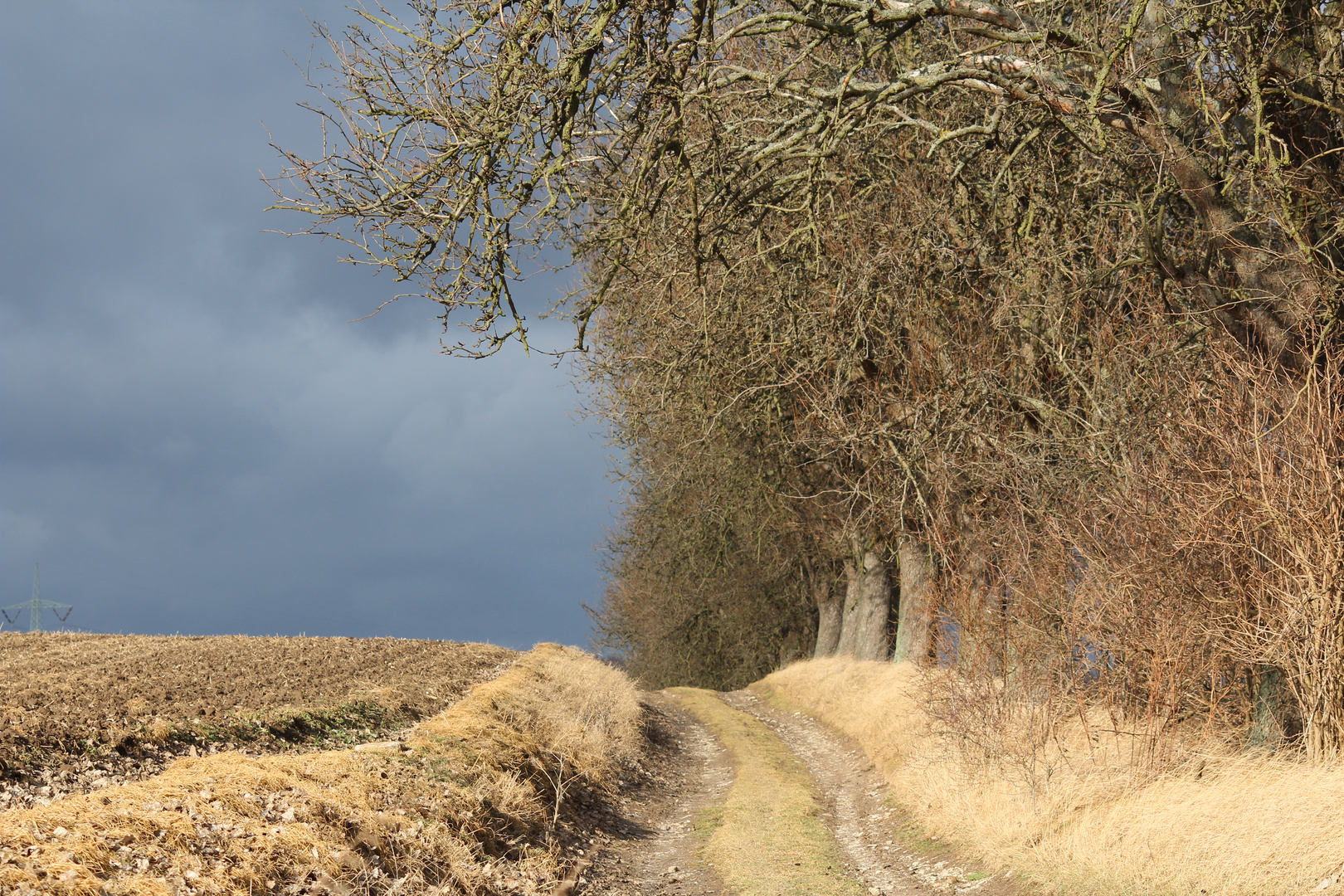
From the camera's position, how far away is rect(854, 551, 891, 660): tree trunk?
21.5m

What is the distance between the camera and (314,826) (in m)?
6.92

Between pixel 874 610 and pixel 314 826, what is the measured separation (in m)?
16.5

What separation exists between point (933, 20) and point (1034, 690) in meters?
10.5

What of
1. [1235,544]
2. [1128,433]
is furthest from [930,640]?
[1235,544]

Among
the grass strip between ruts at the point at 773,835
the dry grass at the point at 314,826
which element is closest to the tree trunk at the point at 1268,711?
the grass strip between ruts at the point at 773,835

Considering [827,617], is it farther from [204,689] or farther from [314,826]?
[314,826]

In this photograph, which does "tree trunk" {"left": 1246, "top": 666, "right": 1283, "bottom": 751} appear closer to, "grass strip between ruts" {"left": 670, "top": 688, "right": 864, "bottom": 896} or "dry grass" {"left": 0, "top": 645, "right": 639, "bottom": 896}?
"grass strip between ruts" {"left": 670, "top": 688, "right": 864, "bottom": 896}

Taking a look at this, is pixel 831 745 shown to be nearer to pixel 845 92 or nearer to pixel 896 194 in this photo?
pixel 896 194

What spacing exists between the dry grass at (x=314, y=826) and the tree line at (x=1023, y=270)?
13.5 ft

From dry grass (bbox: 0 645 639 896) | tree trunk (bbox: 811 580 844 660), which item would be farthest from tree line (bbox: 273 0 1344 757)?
tree trunk (bbox: 811 580 844 660)

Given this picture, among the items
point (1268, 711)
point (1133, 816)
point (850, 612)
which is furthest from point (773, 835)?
point (850, 612)

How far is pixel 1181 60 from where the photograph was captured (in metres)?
8.91

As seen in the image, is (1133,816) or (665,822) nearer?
(1133,816)

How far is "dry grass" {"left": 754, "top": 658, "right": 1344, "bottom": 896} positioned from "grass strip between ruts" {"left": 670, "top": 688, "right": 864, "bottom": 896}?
125 centimetres
